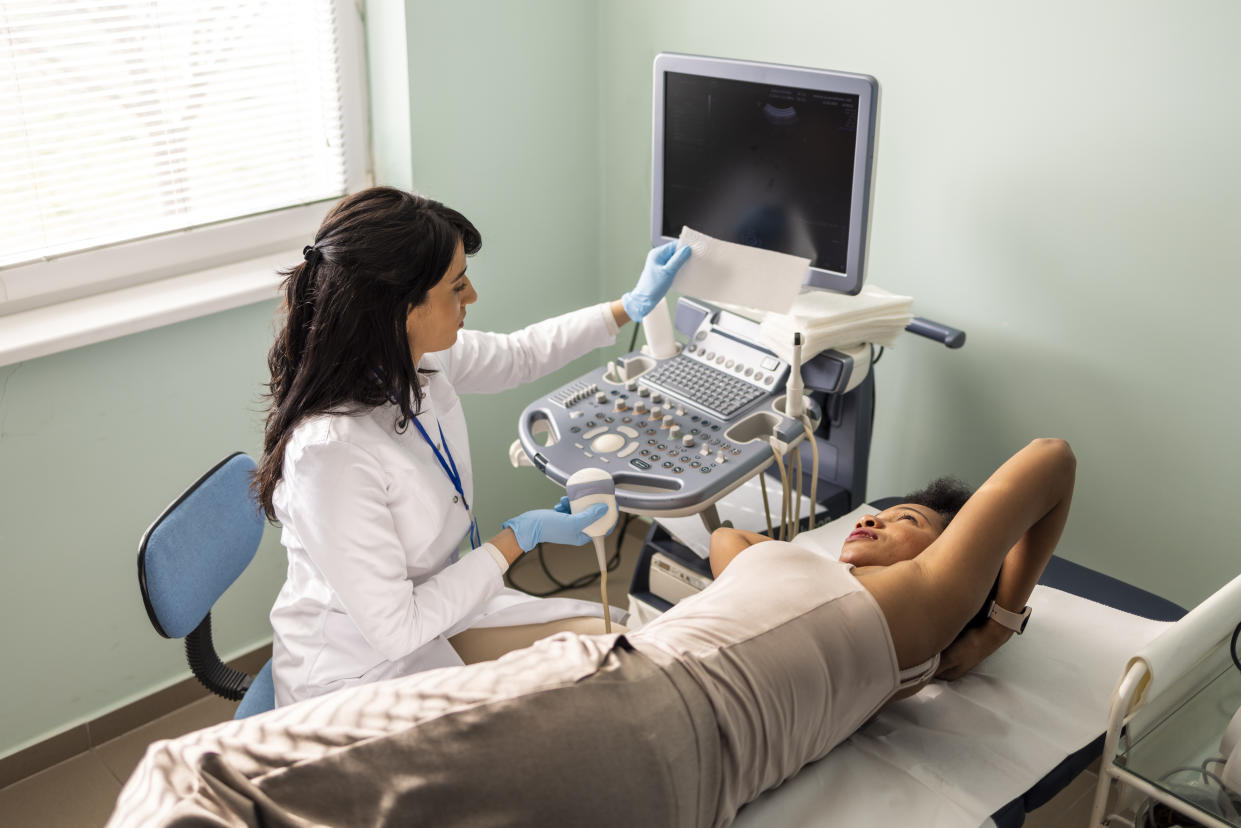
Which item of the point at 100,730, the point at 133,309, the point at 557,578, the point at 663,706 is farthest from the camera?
the point at 557,578

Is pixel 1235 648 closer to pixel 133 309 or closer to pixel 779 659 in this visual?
pixel 779 659

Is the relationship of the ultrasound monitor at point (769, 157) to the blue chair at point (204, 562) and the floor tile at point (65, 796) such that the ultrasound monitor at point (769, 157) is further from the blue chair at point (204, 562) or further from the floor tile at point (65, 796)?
the floor tile at point (65, 796)

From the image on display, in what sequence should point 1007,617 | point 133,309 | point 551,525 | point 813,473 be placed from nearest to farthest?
point 1007,617
point 551,525
point 813,473
point 133,309

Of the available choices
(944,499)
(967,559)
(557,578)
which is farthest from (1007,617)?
(557,578)

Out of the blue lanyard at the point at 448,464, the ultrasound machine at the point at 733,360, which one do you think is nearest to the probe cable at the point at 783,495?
the ultrasound machine at the point at 733,360

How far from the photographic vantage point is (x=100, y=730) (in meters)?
2.25

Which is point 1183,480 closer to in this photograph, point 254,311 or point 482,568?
point 482,568

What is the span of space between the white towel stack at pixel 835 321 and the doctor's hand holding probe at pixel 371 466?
→ 47cm

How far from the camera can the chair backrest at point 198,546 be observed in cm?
153

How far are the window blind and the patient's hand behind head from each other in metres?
1.46

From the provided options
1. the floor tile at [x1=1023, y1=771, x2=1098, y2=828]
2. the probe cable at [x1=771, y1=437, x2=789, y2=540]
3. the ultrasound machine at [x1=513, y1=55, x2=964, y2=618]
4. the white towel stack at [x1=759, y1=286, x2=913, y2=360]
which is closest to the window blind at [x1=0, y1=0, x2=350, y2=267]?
the ultrasound machine at [x1=513, y1=55, x2=964, y2=618]

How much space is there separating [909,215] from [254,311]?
1.34 metres

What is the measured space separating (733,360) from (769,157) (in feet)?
1.23

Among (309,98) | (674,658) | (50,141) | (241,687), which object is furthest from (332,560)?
(309,98)
